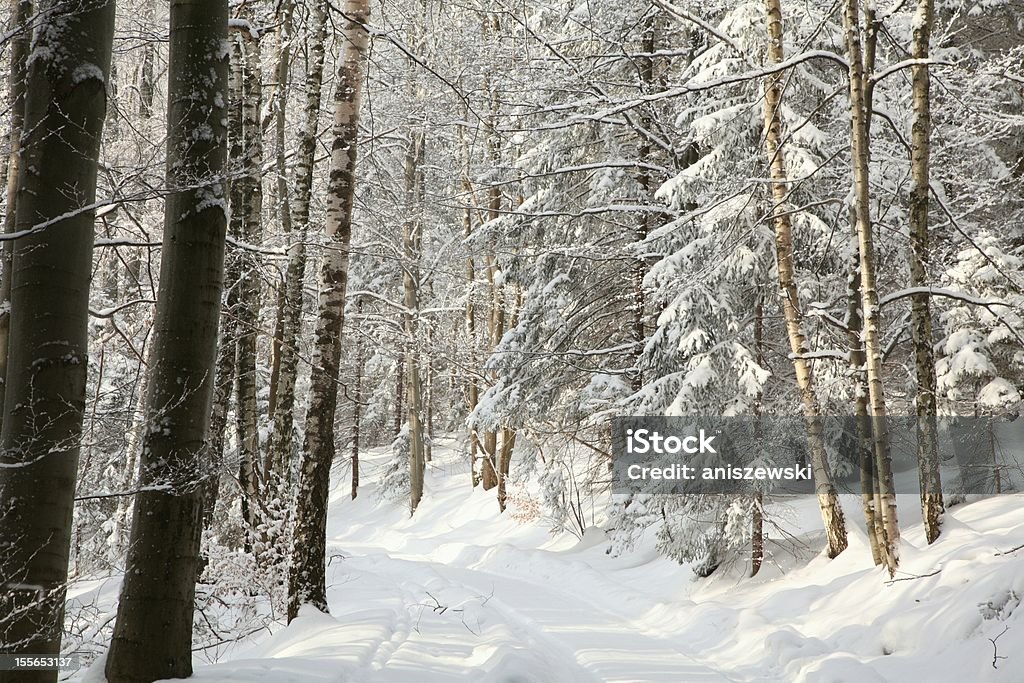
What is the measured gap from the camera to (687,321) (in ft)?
37.0

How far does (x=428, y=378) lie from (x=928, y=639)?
87.1ft

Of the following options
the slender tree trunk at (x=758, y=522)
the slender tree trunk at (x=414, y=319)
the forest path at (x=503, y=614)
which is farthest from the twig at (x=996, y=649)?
the slender tree trunk at (x=414, y=319)

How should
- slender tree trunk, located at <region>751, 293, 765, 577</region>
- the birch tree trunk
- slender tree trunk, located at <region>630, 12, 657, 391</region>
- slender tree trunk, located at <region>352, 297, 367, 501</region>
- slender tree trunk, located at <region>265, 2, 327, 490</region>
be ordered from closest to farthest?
the birch tree trunk
slender tree trunk, located at <region>265, 2, 327, 490</region>
slender tree trunk, located at <region>751, 293, 765, 577</region>
slender tree trunk, located at <region>630, 12, 657, 391</region>
slender tree trunk, located at <region>352, 297, 367, 501</region>

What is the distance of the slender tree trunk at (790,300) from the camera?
1006 centimetres

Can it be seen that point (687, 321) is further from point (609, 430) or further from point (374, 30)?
point (374, 30)

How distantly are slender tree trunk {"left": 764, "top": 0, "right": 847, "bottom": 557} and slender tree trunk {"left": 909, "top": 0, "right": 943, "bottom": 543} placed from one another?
3.61 ft

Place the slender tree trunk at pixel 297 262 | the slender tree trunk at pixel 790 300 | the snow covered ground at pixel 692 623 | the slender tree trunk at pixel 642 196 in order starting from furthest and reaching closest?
the slender tree trunk at pixel 642 196 < the slender tree trunk at pixel 297 262 < the slender tree trunk at pixel 790 300 < the snow covered ground at pixel 692 623

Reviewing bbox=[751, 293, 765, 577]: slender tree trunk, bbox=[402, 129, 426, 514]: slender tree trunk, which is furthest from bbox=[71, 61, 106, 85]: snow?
bbox=[402, 129, 426, 514]: slender tree trunk

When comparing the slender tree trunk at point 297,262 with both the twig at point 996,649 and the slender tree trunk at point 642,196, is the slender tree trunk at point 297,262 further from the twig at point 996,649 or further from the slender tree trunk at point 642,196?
the twig at point 996,649

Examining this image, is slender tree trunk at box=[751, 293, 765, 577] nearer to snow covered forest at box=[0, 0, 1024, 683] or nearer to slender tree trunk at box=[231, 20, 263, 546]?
snow covered forest at box=[0, 0, 1024, 683]

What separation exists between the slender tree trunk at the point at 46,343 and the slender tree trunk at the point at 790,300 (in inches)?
314

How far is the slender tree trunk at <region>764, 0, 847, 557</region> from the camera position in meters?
10.1

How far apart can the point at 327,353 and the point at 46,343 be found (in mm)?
4347

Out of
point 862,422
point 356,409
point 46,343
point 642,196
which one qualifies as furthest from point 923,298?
point 356,409
